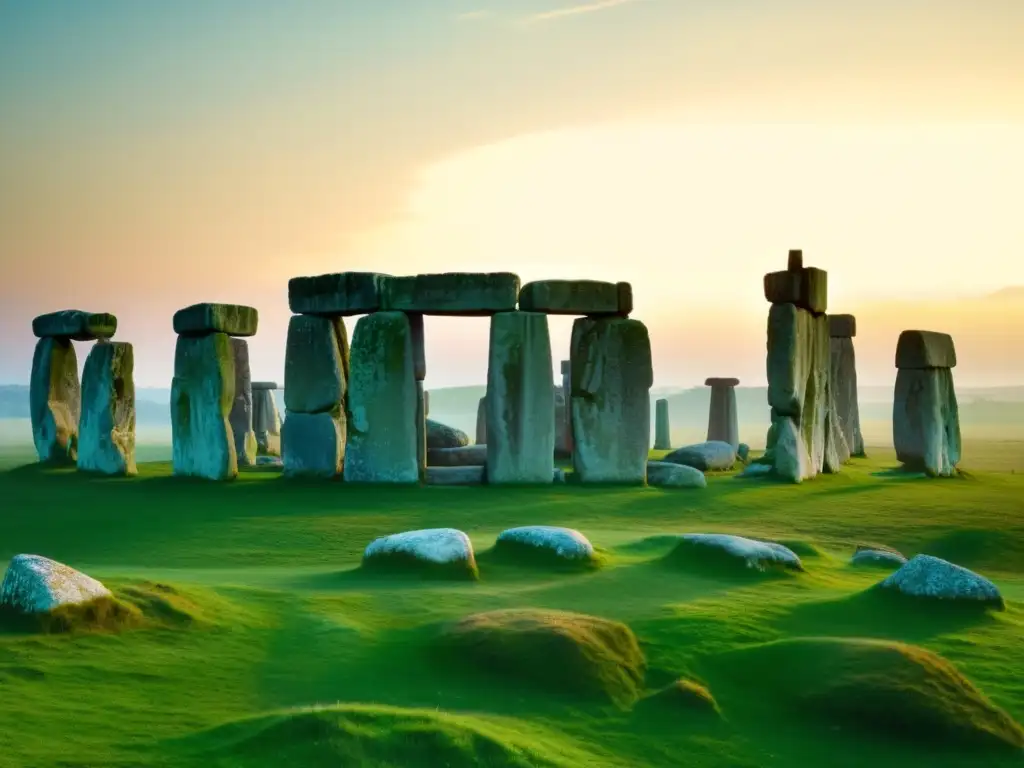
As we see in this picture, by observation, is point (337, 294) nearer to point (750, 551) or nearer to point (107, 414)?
point (107, 414)

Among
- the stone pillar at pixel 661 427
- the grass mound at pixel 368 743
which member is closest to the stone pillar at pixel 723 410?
the stone pillar at pixel 661 427

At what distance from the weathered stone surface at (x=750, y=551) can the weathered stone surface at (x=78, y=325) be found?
16268 millimetres

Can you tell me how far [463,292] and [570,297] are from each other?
73.4 inches

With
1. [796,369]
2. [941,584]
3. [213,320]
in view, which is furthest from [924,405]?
[941,584]

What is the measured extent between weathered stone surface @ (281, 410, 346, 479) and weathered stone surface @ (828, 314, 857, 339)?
551 inches

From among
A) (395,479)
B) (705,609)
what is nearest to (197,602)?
(705,609)

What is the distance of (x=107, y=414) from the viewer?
23.2m

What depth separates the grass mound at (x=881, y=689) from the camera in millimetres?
7477

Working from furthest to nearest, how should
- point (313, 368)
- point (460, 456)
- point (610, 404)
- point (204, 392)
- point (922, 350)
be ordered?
point (460, 456) → point (922, 350) → point (313, 368) → point (204, 392) → point (610, 404)

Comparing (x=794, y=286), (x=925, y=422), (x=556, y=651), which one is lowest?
(x=556, y=651)

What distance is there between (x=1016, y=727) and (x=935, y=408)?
18.2 meters

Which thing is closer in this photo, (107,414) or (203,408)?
(203,408)

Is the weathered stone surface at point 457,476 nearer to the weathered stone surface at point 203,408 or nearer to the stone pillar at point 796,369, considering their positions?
the weathered stone surface at point 203,408

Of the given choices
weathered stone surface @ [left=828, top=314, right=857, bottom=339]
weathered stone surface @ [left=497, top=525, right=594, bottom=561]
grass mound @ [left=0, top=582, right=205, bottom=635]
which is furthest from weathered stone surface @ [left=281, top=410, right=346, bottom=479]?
weathered stone surface @ [left=828, top=314, right=857, bottom=339]
